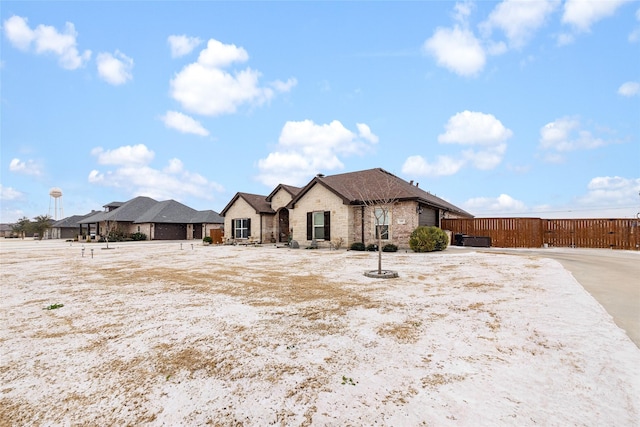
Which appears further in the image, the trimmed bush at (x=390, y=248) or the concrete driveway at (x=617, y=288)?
the trimmed bush at (x=390, y=248)

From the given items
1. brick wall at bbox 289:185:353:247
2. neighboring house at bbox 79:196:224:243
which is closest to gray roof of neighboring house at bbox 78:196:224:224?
neighboring house at bbox 79:196:224:243

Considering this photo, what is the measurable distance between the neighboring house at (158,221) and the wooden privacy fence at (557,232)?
30.6 metres

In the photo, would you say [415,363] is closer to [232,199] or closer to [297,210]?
[297,210]

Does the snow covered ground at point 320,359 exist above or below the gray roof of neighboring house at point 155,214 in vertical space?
below

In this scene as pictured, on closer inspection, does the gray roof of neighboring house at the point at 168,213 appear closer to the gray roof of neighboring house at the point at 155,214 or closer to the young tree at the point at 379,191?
the gray roof of neighboring house at the point at 155,214

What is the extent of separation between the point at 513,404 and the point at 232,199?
93.0 ft

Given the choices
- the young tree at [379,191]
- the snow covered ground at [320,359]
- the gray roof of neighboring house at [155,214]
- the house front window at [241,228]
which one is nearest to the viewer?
the snow covered ground at [320,359]

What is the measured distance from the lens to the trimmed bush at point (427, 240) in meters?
17.0

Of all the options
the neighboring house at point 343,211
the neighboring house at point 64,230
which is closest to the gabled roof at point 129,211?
the neighboring house at point 64,230

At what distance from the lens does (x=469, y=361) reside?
3.73 m

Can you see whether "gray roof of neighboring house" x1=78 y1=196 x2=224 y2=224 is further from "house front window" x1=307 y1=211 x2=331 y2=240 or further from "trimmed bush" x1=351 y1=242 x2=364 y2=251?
"trimmed bush" x1=351 y1=242 x2=364 y2=251

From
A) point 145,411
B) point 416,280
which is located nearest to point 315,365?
point 145,411

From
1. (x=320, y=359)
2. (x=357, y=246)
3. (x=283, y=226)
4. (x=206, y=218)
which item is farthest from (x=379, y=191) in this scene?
(x=206, y=218)

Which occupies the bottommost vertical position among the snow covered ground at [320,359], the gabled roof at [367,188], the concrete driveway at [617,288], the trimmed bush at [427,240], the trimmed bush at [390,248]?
the snow covered ground at [320,359]
